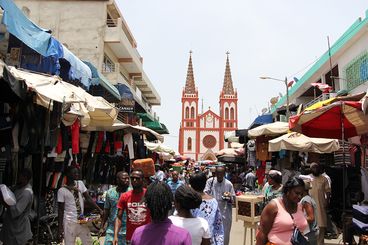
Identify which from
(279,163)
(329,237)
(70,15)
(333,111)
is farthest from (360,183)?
(70,15)

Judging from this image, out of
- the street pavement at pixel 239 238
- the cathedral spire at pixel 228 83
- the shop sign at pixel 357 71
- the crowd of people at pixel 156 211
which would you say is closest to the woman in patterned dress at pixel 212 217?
the crowd of people at pixel 156 211

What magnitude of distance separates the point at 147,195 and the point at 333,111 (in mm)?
4347

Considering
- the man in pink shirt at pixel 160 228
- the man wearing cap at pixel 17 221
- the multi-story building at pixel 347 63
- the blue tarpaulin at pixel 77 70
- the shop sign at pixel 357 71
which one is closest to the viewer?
the man in pink shirt at pixel 160 228

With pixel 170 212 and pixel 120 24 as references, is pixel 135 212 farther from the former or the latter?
pixel 120 24

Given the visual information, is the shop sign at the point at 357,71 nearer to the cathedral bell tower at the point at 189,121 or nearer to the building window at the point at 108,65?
the building window at the point at 108,65

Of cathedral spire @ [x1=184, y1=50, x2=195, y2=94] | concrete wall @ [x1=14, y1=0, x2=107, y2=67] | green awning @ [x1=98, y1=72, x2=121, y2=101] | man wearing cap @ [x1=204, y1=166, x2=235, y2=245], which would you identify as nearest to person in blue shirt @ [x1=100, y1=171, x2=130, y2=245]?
man wearing cap @ [x1=204, y1=166, x2=235, y2=245]

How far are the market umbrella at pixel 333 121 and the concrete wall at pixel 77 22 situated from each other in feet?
48.1

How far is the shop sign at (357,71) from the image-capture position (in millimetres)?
13684

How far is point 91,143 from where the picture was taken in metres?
9.27

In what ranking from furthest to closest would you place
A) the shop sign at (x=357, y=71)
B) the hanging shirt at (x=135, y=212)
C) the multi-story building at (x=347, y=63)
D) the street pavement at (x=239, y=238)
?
the multi-story building at (x=347, y=63) < the shop sign at (x=357, y=71) < the street pavement at (x=239, y=238) < the hanging shirt at (x=135, y=212)

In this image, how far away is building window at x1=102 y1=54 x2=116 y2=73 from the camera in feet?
68.5

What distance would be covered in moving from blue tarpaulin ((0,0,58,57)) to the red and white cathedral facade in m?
73.2

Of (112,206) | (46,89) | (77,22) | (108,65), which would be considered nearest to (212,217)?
(112,206)

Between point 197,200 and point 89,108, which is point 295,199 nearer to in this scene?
point 197,200
